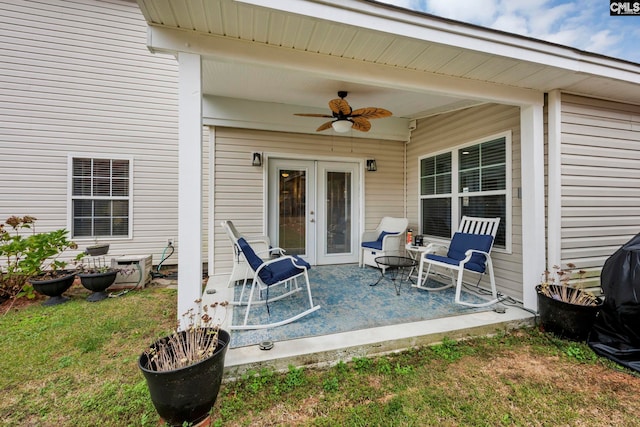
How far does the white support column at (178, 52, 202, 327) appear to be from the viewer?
6.94ft

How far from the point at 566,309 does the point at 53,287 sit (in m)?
6.14

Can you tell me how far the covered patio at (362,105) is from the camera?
2.05m

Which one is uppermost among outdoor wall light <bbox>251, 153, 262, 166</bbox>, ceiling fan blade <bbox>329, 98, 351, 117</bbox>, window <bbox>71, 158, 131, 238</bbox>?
ceiling fan blade <bbox>329, 98, 351, 117</bbox>

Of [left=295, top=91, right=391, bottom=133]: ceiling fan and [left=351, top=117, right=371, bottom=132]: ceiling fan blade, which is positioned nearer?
[left=295, top=91, right=391, bottom=133]: ceiling fan

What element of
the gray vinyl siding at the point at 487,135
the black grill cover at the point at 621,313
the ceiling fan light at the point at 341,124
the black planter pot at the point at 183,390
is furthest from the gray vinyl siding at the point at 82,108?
the black grill cover at the point at 621,313

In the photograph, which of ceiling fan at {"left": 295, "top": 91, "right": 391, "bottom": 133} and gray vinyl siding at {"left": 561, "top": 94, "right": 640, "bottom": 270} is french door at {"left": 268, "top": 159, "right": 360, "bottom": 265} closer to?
ceiling fan at {"left": 295, "top": 91, "right": 391, "bottom": 133}

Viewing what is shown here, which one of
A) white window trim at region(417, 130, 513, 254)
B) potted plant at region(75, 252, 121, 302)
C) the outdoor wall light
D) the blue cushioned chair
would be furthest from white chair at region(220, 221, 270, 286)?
white window trim at region(417, 130, 513, 254)

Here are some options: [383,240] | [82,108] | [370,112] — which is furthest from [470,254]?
[82,108]

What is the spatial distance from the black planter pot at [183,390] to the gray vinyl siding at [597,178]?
12.4 ft

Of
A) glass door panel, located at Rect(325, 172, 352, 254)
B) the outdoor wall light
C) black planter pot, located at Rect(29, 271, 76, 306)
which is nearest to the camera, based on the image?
black planter pot, located at Rect(29, 271, 76, 306)

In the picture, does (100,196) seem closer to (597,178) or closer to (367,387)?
(367,387)

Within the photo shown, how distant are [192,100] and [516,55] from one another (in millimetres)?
2826

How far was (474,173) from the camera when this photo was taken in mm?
3982

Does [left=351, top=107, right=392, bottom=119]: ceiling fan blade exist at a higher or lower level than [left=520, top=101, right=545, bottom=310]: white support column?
higher
